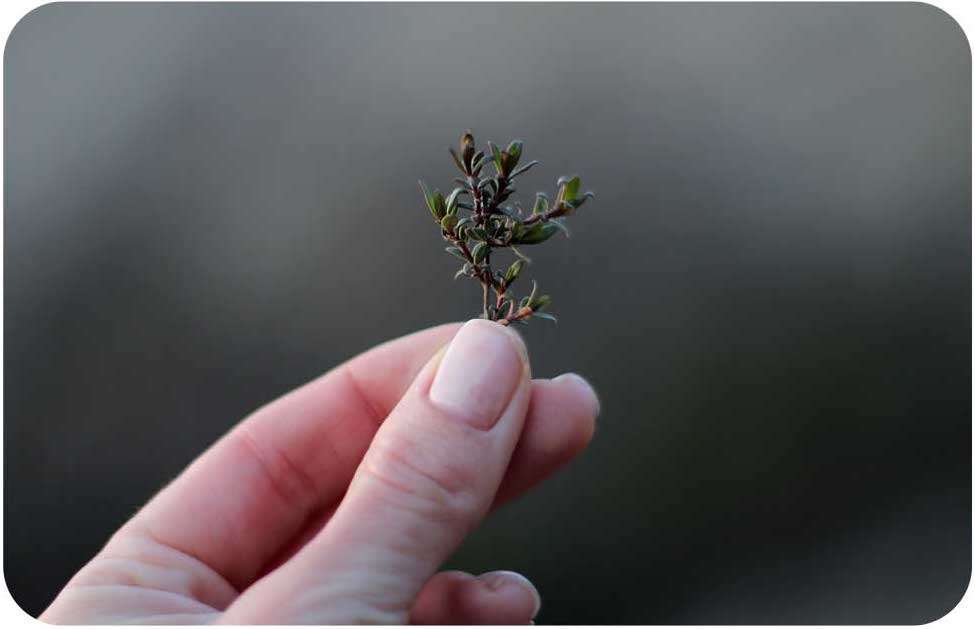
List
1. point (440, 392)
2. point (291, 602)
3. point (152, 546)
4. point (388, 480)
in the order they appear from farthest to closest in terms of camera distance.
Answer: point (152, 546)
point (440, 392)
point (388, 480)
point (291, 602)

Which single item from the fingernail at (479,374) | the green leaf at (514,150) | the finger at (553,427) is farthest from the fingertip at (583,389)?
the green leaf at (514,150)

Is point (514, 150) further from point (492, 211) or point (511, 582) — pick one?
point (511, 582)

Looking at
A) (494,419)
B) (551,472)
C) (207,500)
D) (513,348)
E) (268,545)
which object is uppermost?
(513,348)

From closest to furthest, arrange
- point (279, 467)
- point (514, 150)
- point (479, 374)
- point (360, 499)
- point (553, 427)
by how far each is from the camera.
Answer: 1. point (360, 499)
2. point (479, 374)
3. point (514, 150)
4. point (553, 427)
5. point (279, 467)

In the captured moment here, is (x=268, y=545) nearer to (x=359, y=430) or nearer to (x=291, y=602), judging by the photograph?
(x=359, y=430)

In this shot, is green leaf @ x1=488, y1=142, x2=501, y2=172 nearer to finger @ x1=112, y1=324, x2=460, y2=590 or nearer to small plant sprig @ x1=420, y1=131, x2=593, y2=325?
small plant sprig @ x1=420, y1=131, x2=593, y2=325

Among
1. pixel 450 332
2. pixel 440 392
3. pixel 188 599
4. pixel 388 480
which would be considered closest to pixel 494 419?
pixel 440 392

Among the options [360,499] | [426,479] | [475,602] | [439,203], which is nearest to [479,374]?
[426,479]

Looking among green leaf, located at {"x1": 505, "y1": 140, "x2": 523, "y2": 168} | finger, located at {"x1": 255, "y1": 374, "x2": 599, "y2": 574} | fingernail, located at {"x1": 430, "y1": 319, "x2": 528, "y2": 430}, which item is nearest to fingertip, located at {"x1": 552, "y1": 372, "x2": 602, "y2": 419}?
finger, located at {"x1": 255, "y1": 374, "x2": 599, "y2": 574}
